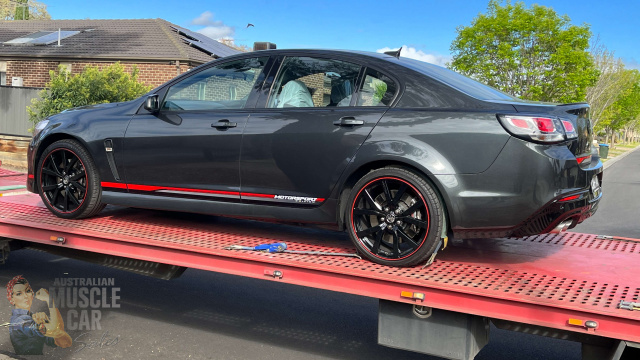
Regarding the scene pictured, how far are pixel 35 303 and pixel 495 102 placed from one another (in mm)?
4467

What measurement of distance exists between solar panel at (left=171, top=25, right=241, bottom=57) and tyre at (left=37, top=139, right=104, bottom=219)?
18868 mm

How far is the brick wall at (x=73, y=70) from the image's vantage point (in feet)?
71.5

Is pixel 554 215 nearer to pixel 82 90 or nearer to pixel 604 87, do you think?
pixel 82 90

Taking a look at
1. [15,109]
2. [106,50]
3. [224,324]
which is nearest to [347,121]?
[224,324]

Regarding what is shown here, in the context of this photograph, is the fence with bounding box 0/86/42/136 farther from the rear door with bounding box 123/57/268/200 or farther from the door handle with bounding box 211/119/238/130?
the door handle with bounding box 211/119/238/130

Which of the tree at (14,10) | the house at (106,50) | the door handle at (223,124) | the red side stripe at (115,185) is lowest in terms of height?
the red side stripe at (115,185)

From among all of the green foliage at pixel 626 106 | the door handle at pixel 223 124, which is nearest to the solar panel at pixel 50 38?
the door handle at pixel 223 124

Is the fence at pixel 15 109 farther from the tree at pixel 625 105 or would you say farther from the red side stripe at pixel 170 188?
the tree at pixel 625 105

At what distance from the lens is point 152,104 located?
16.4 feet

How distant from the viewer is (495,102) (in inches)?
156

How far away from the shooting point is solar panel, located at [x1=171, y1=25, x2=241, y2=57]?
23.8 m

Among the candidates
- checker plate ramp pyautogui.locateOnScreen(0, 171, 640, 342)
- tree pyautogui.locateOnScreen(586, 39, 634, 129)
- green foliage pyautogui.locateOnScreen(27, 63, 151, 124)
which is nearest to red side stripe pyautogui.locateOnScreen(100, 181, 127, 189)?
checker plate ramp pyautogui.locateOnScreen(0, 171, 640, 342)

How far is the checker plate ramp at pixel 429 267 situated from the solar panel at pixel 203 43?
1869cm

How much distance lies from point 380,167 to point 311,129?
1.82ft
